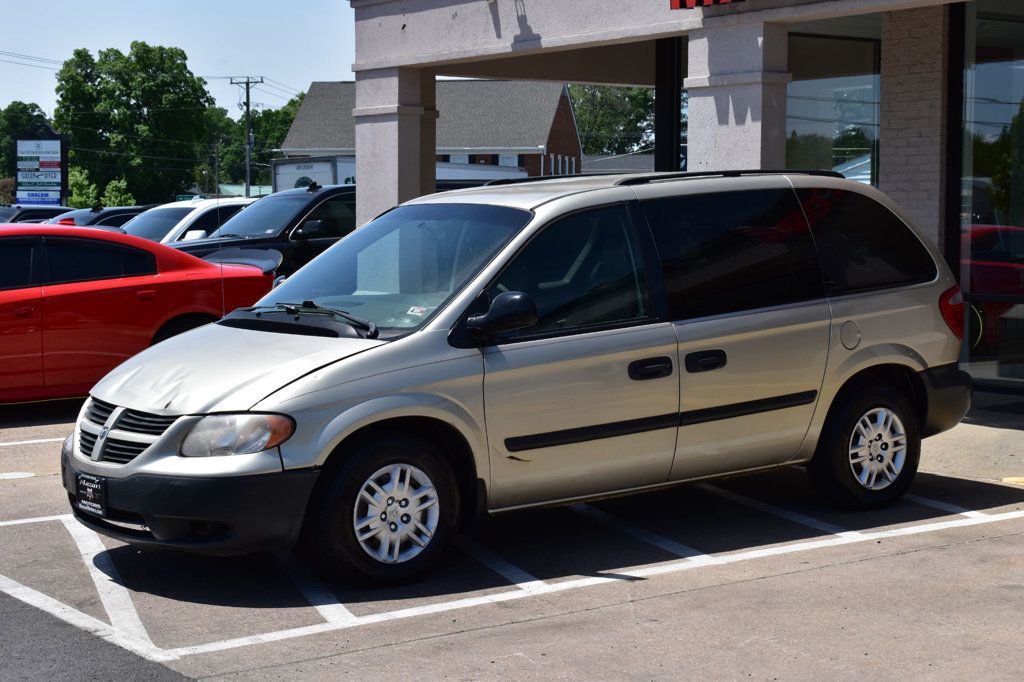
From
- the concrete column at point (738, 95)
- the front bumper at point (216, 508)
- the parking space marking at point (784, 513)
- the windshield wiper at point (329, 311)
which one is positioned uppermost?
the concrete column at point (738, 95)

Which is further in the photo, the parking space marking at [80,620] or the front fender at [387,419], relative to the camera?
Answer: the front fender at [387,419]

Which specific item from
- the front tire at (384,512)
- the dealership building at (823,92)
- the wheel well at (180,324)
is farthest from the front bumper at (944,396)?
the wheel well at (180,324)

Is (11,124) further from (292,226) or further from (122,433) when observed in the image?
(122,433)

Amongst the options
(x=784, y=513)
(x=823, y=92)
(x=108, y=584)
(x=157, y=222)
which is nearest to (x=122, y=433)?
(x=108, y=584)

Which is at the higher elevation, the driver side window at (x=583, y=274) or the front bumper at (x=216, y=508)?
the driver side window at (x=583, y=274)

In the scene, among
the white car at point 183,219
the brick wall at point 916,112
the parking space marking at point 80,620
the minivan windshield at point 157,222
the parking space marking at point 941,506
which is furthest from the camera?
the minivan windshield at point 157,222

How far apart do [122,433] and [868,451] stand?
4.07 meters

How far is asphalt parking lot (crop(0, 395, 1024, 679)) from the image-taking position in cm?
542

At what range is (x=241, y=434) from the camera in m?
6.07

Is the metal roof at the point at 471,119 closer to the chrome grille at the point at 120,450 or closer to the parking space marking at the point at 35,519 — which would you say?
the parking space marking at the point at 35,519

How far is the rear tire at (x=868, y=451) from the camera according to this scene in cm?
773

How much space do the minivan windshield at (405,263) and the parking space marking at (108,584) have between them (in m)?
1.58

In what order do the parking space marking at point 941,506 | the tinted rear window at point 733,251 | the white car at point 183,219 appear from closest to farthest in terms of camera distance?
the tinted rear window at point 733,251 < the parking space marking at point 941,506 < the white car at point 183,219

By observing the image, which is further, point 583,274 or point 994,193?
point 994,193
